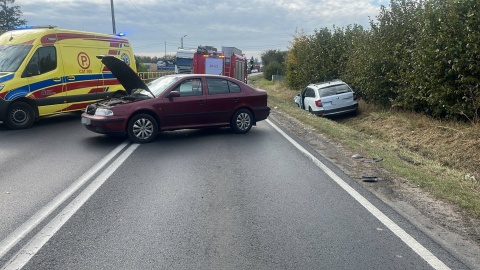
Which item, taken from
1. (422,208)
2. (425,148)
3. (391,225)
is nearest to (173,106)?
(422,208)

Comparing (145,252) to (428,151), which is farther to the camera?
(428,151)

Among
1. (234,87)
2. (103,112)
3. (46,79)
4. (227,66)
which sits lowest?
(103,112)

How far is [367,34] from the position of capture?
2102cm

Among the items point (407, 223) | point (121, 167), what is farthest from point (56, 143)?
point (407, 223)

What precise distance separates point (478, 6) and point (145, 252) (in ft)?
38.4

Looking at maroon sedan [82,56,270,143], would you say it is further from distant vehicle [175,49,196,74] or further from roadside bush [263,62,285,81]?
roadside bush [263,62,285,81]

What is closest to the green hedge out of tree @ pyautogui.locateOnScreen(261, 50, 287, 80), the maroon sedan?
the maroon sedan

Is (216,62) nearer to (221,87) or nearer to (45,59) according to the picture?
(45,59)

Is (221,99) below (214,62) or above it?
below

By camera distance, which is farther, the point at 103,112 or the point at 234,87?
the point at 234,87

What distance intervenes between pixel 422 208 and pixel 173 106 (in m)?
6.55

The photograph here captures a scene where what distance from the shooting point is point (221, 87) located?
11.8 meters

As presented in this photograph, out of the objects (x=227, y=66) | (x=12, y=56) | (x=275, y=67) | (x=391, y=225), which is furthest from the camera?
(x=275, y=67)

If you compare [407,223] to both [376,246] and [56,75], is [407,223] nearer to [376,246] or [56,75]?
[376,246]
